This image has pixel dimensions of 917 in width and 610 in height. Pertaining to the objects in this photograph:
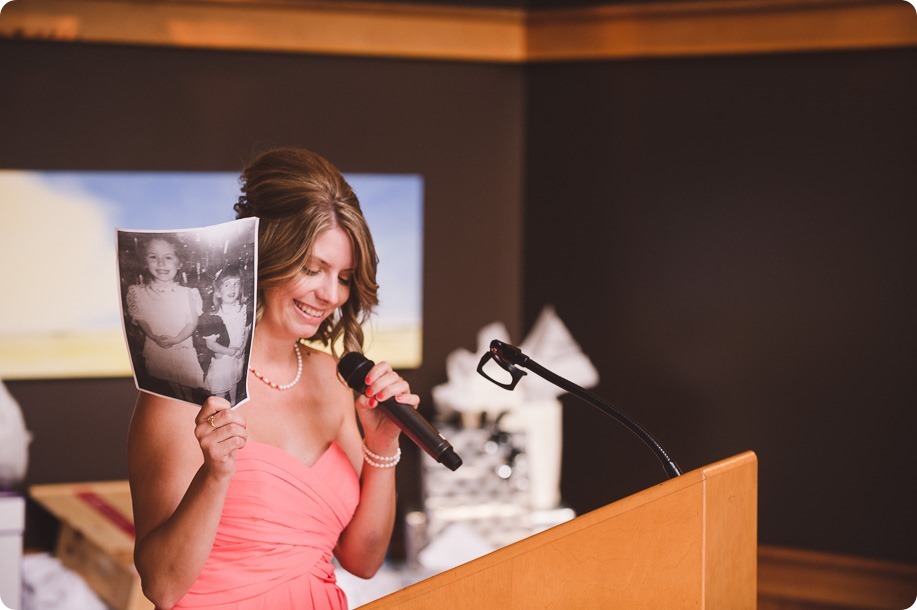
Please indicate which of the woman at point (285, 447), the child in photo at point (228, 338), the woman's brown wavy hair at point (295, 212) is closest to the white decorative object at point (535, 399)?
the woman at point (285, 447)

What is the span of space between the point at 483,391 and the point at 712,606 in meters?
2.95

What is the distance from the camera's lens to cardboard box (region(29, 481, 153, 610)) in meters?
3.42

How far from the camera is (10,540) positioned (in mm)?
3305

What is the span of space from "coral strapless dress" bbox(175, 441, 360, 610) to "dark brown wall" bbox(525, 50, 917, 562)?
3017 mm

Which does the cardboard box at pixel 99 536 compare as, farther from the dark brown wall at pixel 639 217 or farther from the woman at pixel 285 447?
the woman at pixel 285 447

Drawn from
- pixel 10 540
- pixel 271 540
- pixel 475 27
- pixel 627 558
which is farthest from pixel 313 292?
pixel 475 27

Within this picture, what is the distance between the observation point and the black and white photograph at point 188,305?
50.9 inches

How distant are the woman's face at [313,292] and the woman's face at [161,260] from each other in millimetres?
202

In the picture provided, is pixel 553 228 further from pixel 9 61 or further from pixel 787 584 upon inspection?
pixel 9 61

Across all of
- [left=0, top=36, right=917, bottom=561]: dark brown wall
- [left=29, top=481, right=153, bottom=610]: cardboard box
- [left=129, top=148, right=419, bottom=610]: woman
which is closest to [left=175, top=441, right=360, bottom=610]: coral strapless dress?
[left=129, top=148, right=419, bottom=610]: woman

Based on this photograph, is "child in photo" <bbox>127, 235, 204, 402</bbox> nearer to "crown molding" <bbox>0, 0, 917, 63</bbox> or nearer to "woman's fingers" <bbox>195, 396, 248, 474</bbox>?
"woman's fingers" <bbox>195, 396, 248, 474</bbox>

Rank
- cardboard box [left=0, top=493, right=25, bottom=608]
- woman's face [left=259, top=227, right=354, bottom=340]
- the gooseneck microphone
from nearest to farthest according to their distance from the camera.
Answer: the gooseneck microphone → woman's face [left=259, top=227, right=354, bottom=340] → cardboard box [left=0, top=493, right=25, bottom=608]

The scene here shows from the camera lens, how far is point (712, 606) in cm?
133

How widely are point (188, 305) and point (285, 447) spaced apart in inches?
11.9
